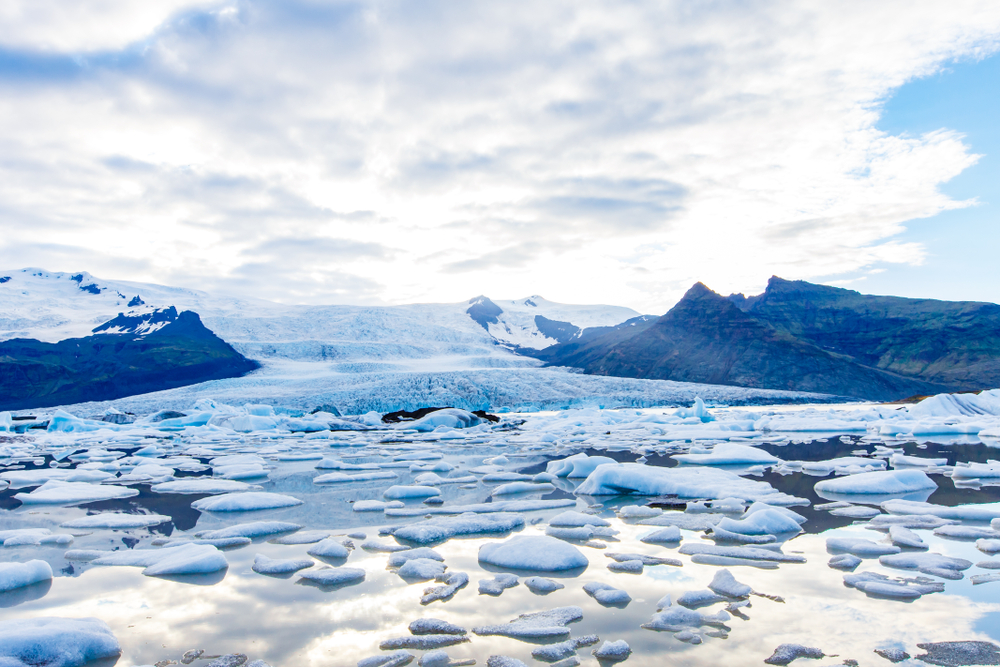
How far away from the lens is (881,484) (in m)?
6.57

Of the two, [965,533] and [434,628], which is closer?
[434,628]

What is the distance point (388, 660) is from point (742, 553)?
2.73 metres

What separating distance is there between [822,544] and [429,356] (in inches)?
1972

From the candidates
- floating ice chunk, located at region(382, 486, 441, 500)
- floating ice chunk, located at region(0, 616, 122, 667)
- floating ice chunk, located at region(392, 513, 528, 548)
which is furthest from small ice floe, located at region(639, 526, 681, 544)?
floating ice chunk, located at region(0, 616, 122, 667)

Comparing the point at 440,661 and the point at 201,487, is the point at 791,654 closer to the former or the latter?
the point at 440,661

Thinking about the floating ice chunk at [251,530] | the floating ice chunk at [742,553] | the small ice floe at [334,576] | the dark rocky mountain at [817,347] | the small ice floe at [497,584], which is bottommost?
the floating ice chunk at [251,530]

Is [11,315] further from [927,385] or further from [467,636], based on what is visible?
[927,385]

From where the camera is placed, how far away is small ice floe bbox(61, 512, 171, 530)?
5.39m

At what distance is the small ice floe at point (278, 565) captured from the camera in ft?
12.6

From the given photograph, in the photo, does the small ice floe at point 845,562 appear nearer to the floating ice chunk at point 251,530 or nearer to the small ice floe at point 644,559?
the small ice floe at point 644,559

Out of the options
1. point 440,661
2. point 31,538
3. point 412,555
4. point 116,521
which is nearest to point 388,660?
point 440,661

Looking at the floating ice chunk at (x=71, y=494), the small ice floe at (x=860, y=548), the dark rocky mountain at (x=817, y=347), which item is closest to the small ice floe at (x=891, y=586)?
the small ice floe at (x=860, y=548)

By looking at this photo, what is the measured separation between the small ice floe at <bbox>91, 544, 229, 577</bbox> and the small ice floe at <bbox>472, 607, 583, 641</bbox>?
2.12m

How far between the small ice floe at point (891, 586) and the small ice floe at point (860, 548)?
583mm
